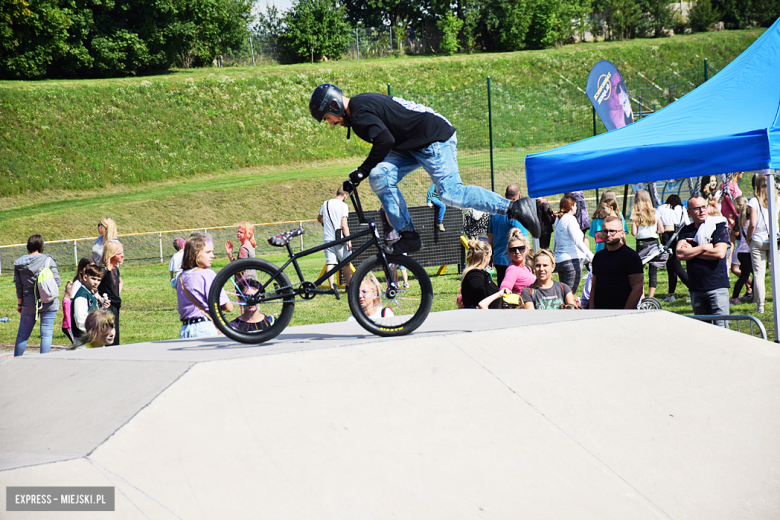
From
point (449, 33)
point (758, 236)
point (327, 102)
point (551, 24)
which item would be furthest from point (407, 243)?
point (551, 24)

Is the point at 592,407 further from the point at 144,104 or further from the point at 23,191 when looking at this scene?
the point at 144,104

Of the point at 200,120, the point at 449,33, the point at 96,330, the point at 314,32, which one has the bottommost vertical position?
the point at 96,330

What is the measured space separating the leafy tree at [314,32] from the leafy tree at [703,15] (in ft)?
106

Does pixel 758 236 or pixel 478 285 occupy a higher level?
pixel 758 236

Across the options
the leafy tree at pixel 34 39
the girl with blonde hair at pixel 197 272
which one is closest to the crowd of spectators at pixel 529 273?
the girl with blonde hair at pixel 197 272

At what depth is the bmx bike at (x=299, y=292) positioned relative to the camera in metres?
4.78

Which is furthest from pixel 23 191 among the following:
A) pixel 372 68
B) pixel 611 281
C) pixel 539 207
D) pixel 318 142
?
pixel 611 281

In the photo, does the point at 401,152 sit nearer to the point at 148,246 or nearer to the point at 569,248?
the point at 569,248

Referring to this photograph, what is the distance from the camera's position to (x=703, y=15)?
61219 mm

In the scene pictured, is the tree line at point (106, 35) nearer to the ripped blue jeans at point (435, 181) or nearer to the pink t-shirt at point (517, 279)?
the pink t-shirt at point (517, 279)

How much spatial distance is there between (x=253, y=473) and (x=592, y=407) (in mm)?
2123

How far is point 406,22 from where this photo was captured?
59.6 m

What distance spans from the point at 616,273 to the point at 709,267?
39.7 inches

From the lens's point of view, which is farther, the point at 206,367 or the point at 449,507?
the point at 206,367
